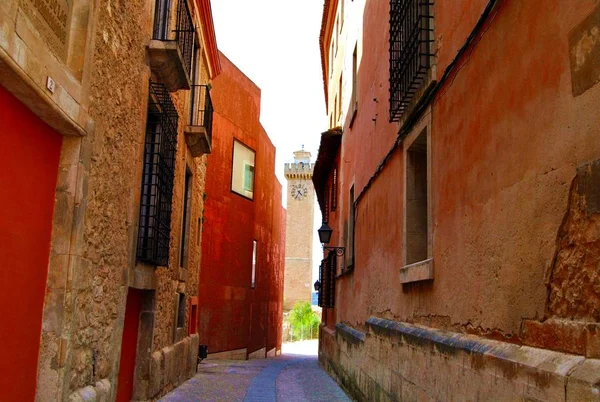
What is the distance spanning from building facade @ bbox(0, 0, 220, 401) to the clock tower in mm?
49600

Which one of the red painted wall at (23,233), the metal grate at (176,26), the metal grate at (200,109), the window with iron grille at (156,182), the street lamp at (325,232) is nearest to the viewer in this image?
the red painted wall at (23,233)

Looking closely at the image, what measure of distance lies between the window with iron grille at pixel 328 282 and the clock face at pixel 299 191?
138ft

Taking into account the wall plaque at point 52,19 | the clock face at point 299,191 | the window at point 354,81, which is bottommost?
the wall plaque at point 52,19

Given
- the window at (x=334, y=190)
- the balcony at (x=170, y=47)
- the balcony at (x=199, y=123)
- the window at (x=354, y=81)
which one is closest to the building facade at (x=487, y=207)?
the balcony at (x=170, y=47)

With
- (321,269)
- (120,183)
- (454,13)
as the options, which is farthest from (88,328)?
(321,269)

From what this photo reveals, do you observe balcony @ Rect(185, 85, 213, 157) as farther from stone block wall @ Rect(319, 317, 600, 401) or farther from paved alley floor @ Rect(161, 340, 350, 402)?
stone block wall @ Rect(319, 317, 600, 401)

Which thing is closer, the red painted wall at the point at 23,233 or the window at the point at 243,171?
the red painted wall at the point at 23,233

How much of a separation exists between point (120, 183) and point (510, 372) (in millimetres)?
4390

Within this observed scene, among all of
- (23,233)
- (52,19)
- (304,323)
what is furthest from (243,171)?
(304,323)

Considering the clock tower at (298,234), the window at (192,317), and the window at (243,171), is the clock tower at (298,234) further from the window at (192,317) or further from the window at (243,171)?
the window at (192,317)

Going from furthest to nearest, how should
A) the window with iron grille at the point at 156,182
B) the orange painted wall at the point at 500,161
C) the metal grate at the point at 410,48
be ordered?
the window with iron grille at the point at 156,182 < the metal grate at the point at 410,48 < the orange painted wall at the point at 500,161

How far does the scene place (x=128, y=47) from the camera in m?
6.36

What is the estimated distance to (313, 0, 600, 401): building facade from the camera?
2.84m

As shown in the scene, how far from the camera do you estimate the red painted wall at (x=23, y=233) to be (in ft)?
13.1
